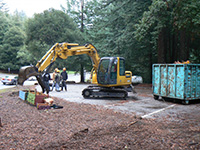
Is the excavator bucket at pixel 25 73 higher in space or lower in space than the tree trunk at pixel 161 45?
lower

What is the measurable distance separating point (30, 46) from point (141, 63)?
14353mm

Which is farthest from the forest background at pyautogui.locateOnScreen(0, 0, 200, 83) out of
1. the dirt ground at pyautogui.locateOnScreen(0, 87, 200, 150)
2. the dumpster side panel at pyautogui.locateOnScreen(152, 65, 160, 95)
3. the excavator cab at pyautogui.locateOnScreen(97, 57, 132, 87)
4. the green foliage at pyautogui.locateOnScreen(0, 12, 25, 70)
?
the green foliage at pyautogui.locateOnScreen(0, 12, 25, 70)

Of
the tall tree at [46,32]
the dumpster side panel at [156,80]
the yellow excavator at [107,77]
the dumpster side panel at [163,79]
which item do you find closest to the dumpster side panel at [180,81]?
the dumpster side panel at [163,79]

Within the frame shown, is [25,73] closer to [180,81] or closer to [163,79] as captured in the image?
[163,79]

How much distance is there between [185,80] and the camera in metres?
11.9

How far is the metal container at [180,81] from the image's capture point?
39.4 feet

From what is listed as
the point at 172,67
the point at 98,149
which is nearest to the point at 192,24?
the point at 172,67

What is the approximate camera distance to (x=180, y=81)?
12.2 metres

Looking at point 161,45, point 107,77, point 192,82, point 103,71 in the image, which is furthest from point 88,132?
point 161,45

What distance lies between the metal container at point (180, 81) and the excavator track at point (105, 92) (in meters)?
2.28

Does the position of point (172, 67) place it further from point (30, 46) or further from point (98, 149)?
point (30, 46)

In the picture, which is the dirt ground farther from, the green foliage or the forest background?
the green foliage

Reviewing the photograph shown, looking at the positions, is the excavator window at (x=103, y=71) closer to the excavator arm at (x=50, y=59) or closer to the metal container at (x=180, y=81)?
the excavator arm at (x=50, y=59)

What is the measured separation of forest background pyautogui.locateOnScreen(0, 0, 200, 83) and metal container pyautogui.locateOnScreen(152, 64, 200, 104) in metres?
3.86
